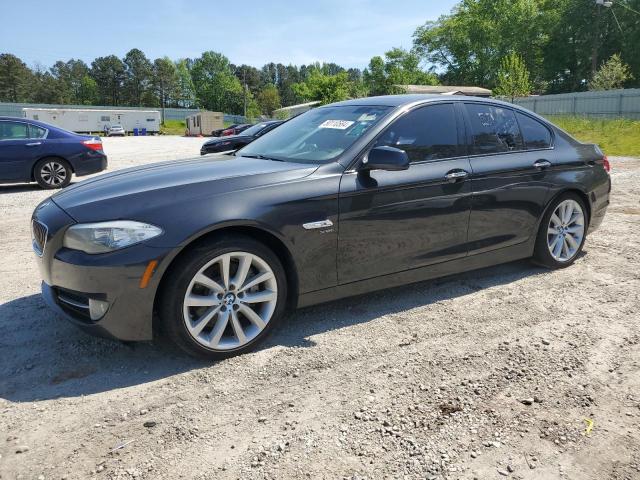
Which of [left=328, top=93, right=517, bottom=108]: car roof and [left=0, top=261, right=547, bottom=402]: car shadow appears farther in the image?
[left=328, top=93, right=517, bottom=108]: car roof

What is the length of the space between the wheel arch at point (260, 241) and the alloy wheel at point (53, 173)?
8.61 m

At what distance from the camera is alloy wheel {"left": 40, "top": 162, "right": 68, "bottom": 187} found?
10.3 meters

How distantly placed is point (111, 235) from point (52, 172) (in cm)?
870

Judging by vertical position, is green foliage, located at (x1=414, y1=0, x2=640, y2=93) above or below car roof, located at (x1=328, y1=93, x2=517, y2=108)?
above

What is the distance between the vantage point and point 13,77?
98312mm

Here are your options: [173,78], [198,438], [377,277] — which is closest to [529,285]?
[377,277]

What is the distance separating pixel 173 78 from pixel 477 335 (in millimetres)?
123301

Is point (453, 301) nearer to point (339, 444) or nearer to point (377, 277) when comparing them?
point (377, 277)

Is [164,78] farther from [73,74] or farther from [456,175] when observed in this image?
[456,175]

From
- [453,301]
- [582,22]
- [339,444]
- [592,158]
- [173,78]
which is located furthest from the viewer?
[173,78]

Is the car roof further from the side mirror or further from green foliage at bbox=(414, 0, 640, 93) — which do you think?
green foliage at bbox=(414, 0, 640, 93)

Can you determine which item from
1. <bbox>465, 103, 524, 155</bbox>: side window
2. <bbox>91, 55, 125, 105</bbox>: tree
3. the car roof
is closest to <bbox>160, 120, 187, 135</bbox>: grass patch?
<bbox>91, 55, 125, 105</bbox>: tree

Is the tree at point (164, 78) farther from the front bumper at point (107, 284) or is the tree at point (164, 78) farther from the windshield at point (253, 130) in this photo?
the front bumper at point (107, 284)

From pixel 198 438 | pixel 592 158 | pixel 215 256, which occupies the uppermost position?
pixel 592 158
